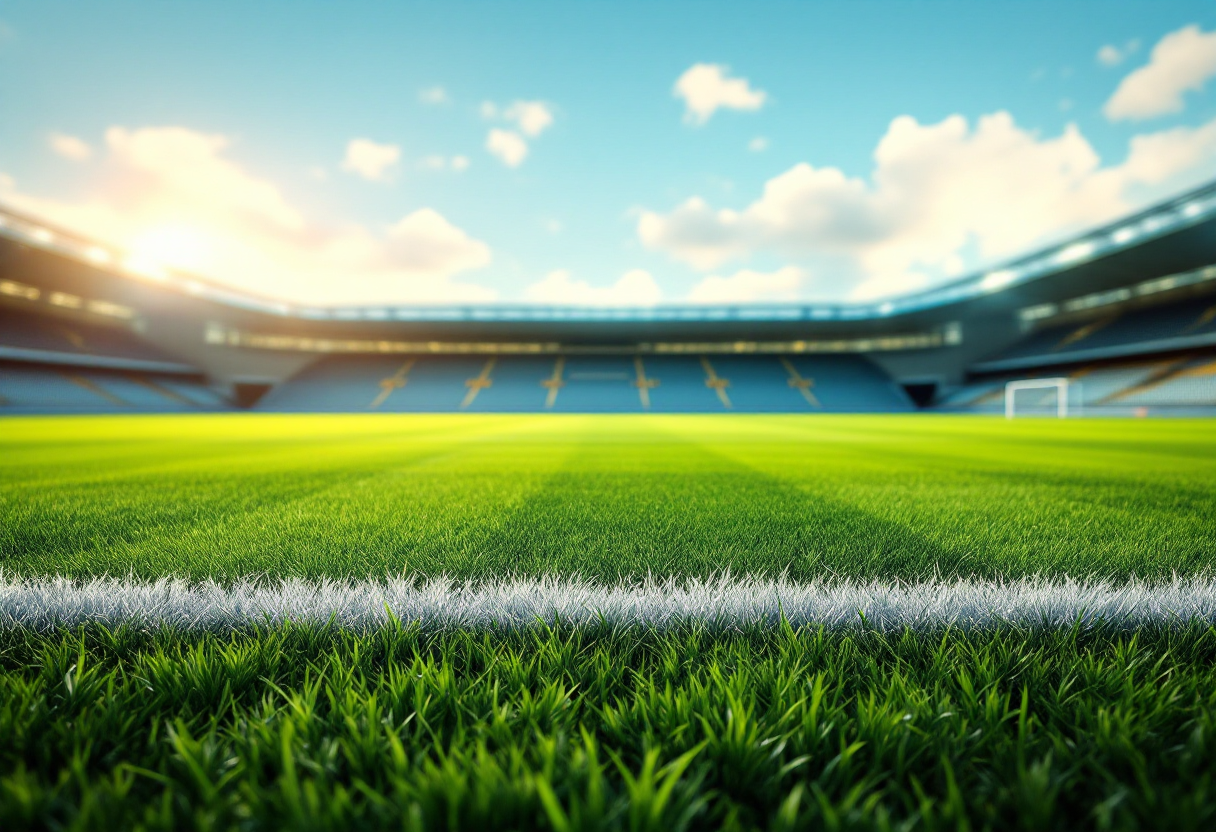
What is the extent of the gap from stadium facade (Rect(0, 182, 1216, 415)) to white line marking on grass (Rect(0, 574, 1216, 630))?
21434mm

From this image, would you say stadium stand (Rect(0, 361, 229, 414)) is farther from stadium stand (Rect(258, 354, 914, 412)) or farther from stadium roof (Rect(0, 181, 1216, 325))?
stadium roof (Rect(0, 181, 1216, 325))

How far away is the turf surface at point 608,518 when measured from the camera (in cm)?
177

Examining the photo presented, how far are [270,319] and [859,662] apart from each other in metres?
33.4

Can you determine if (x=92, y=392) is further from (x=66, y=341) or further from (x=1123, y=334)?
(x=1123, y=334)

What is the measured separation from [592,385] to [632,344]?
186 inches

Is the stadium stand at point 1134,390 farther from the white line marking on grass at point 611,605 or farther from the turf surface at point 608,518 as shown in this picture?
the white line marking on grass at point 611,605

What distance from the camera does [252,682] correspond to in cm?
93

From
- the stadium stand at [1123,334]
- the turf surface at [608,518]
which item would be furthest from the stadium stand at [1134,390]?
the turf surface at [608,518]

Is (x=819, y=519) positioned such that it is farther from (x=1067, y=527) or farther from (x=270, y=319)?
(x=270, y=319)

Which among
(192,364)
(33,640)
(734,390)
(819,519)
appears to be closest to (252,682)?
(33,640)

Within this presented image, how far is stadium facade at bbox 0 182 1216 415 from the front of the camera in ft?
63.1

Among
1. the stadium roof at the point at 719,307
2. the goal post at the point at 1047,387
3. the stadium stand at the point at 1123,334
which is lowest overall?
the goal post at the point at 1047,387

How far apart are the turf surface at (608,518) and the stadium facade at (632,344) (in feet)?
62.5

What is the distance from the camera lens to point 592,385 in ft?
103
